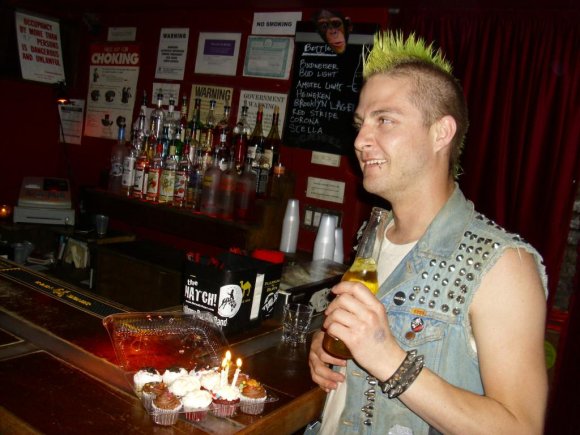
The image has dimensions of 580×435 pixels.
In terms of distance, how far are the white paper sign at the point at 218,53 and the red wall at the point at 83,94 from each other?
0.05m

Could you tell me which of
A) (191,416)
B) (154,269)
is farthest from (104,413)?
(154,269)

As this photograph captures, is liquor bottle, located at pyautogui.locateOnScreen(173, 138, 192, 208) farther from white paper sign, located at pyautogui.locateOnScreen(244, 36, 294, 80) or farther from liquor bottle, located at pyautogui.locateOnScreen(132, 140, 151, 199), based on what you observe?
white paper sign, located at pyautogui.locateOnScreen(244, 36, 294, 80)

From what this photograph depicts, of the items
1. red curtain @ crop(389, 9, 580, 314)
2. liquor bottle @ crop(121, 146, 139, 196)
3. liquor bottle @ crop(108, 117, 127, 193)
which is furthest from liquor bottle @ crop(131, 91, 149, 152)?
red curtain @ crop(389, 9, 580, 314)

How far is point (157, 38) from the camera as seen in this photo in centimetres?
437

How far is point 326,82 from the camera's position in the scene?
11.4ft

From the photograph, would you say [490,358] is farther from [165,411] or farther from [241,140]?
[241,140]

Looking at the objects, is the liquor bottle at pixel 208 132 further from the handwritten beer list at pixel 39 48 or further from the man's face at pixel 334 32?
the handwritten beer list at pixel 39 48

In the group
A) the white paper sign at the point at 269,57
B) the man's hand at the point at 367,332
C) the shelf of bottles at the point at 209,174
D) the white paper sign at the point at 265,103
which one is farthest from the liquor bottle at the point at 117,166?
the man's hand at the point at 367,332

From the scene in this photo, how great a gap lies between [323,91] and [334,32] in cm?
40

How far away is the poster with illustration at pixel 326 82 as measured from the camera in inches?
132

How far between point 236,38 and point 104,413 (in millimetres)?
3294

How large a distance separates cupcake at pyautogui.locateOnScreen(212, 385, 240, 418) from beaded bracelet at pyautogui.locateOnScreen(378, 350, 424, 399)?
44cm

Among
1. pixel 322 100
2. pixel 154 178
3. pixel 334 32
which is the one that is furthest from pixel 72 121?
pixel 334 32

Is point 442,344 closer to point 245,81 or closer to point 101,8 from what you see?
point 245,81
